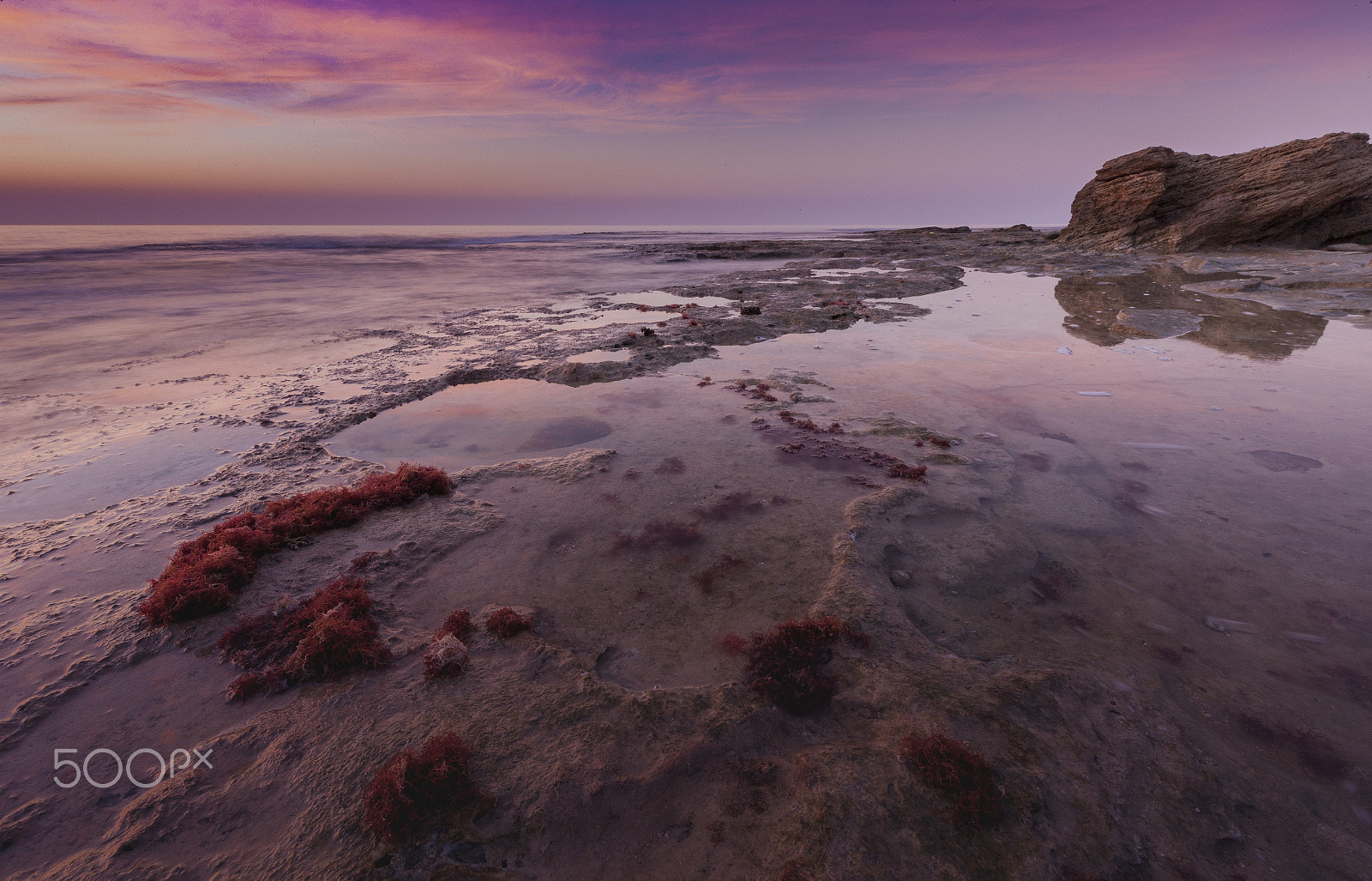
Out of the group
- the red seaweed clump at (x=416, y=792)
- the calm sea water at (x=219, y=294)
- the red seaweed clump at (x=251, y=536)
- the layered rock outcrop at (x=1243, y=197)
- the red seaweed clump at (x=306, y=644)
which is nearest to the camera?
the red seaweed clump at (x=416, y=792)

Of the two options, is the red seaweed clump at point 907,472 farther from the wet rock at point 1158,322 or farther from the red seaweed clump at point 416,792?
the wet rock at point 1158,322

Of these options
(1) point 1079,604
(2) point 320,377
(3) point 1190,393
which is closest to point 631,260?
(2) point 320,377

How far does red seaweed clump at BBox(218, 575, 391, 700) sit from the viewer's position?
3.71 metres

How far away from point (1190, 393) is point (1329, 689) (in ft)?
25.1


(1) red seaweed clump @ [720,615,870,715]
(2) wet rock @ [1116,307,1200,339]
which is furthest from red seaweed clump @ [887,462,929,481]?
(2) wet rock @ [1116,307,1200,339]

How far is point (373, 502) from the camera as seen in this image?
5.85m

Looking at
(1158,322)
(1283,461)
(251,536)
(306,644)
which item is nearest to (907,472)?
(1283,461)

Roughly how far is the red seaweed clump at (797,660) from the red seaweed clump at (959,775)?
2.10 ft

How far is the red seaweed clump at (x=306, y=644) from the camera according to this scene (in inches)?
146

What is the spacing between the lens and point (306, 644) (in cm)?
384

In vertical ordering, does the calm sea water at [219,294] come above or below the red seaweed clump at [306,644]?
above

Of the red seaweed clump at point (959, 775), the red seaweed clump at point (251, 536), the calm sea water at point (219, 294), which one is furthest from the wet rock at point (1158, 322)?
the calm sea water at point (219, 294)

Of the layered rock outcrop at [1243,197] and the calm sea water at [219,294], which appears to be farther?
the layered rock outcrop at [1243,197]

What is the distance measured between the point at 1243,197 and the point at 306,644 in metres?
45.6
